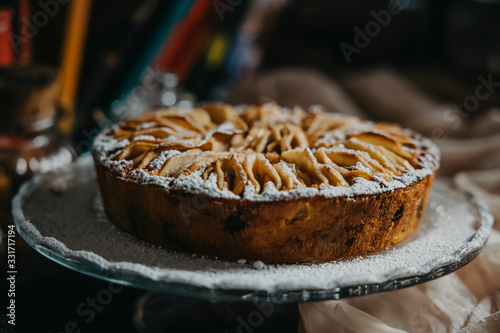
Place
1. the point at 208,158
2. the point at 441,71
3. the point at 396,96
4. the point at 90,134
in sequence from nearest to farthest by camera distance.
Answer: the point at 208,158, the point at 90,134, the point at 396,96, the point at 441,71

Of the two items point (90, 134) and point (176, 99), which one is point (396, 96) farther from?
point (90, 134)

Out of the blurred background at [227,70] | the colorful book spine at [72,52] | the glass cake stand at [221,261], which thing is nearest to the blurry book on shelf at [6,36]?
the blurred background at [227,70]

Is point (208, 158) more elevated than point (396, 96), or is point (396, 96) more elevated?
point (208, 158)

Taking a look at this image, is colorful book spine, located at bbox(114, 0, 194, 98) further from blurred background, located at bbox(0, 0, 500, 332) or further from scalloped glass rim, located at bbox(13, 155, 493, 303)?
scalloped glass rim, located at bbox(13, 155, 493, 303)

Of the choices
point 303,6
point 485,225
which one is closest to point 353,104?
point 303,6

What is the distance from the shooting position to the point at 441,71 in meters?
2.33

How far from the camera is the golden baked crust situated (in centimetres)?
84

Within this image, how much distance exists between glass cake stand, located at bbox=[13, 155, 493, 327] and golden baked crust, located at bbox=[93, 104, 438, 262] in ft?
0.10

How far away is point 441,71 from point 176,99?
124cm

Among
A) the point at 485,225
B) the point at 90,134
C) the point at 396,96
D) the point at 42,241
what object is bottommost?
the point at 90,134

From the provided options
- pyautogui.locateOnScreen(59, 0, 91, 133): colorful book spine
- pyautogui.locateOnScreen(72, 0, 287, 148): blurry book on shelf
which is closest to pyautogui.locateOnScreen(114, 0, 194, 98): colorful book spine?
pyautogui.locateOnScreen(72, 0, 287, 148): blurry book on shelf

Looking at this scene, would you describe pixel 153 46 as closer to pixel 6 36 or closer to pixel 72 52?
pixel 72 52

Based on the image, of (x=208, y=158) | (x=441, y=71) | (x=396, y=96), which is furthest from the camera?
(x=441, y=71)

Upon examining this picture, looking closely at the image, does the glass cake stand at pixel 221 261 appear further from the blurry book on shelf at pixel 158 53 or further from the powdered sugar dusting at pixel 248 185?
the blurry book on shelf at pixel 158 53
